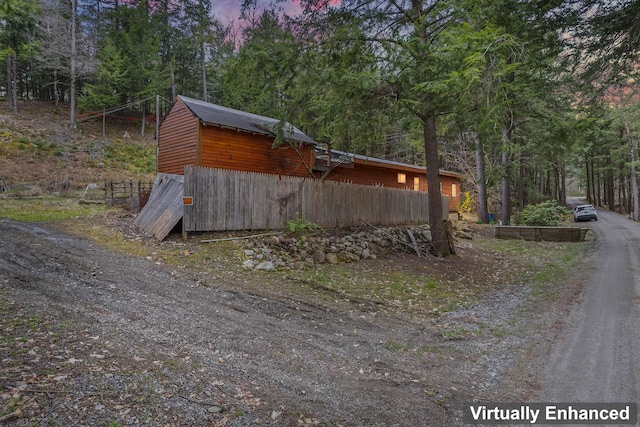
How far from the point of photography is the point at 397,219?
14398 millimetres


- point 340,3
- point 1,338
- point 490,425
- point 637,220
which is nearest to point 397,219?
point 340,3

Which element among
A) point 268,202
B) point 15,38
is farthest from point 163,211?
point 15,38

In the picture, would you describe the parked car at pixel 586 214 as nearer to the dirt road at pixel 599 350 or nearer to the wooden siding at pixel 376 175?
the wooden siding at pixel 376 175

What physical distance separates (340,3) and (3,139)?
25290 millimetres

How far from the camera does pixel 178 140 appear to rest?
14.4 metres

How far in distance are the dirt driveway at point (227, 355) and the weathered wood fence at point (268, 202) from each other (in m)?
2.90

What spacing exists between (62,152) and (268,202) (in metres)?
21.4

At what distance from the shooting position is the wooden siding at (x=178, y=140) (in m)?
13.5

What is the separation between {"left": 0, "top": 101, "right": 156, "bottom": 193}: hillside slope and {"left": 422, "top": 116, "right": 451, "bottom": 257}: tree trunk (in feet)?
62.7

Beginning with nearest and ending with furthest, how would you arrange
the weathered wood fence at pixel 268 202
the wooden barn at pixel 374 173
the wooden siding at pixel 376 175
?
the weathered wood fence at pixel 268 202, the wooden barn at pixel 374 173, the wooden siding at pixel 376 175

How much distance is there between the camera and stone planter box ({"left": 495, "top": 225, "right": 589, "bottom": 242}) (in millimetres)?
14688

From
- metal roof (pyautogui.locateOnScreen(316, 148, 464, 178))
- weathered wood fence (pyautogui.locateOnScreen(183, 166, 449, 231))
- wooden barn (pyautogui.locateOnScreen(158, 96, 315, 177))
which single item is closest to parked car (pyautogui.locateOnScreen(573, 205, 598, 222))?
metal roof (pyautogui.locateOnScreen(316, 148, 464, 178))

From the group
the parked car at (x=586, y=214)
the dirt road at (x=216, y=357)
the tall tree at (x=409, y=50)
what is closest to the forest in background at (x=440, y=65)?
the tall tree at (x=409, y=50)

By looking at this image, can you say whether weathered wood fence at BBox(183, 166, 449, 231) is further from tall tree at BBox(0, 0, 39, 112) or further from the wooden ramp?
tall tree at BBox(0, 0, 39, 112)
